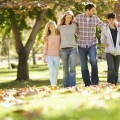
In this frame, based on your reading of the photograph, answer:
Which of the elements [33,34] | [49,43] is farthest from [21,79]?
[49,43]

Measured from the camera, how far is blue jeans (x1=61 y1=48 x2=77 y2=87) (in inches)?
453

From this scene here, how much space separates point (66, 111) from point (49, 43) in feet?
21.8

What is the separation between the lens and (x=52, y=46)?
12.0 metres

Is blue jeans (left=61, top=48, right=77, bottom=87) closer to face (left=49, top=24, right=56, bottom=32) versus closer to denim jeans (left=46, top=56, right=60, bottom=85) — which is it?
denim jeans (left=46, top=56, right=60, bottom=85)

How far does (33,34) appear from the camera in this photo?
2480 cm

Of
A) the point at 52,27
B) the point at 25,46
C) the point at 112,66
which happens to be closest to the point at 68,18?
the point at 52,27

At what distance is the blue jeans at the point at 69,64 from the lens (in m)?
11.5

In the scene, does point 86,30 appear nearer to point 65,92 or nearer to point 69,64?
point 69,64

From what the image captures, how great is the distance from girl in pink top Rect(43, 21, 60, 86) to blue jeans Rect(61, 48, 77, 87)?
0.43m

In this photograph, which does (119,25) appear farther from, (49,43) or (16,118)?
(16,118)

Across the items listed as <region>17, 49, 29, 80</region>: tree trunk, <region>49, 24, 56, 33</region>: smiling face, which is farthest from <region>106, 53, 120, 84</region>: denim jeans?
<region>17, 49, 29, 80</region>: tree trunk

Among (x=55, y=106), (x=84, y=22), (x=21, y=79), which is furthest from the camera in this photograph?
(x=21, y=79)

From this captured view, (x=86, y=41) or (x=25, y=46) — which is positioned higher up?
(x=25, y=46)

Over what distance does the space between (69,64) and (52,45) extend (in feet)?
2.49
